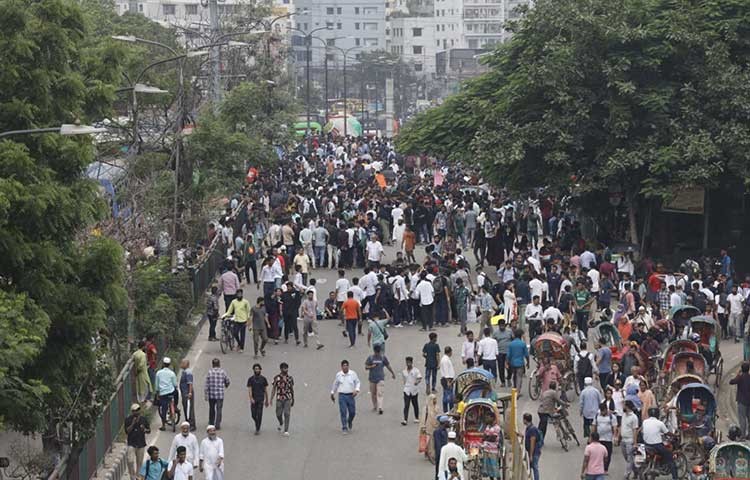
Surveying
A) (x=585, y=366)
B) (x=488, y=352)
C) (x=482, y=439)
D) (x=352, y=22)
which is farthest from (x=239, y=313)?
(x=352, y=22)

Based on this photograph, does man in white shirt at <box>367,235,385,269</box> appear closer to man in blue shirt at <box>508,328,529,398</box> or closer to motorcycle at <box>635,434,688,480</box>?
man in blue shirt at <box>508,328,529,398</box>

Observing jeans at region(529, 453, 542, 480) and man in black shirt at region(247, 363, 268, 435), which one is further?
man in black shirt at region(247, 363, 268, 435)

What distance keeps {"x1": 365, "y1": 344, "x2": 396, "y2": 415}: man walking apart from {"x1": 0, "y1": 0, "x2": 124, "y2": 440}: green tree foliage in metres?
5.64

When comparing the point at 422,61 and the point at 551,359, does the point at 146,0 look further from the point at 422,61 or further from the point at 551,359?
the point at 551,359

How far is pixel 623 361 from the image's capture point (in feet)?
83.8

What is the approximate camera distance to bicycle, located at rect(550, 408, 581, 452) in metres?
23.4

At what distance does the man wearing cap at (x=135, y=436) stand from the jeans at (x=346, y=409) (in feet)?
10.7

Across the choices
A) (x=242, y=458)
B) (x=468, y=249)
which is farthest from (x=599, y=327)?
(x=468, y=249)

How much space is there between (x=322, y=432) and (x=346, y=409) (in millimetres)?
583

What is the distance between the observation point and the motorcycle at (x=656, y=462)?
21594mm

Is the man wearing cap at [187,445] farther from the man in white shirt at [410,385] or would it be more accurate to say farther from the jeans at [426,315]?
the jeans at [426,315]

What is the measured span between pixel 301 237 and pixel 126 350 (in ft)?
40.0

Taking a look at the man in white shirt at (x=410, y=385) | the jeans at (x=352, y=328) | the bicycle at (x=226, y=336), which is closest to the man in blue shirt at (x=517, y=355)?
the man in white shirt at (x=410, y=385)

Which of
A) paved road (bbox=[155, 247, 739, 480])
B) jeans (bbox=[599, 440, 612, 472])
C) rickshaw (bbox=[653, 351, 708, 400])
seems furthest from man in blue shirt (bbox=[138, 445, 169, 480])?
rickshaw (bbox=[653, 351, 708, 400])
